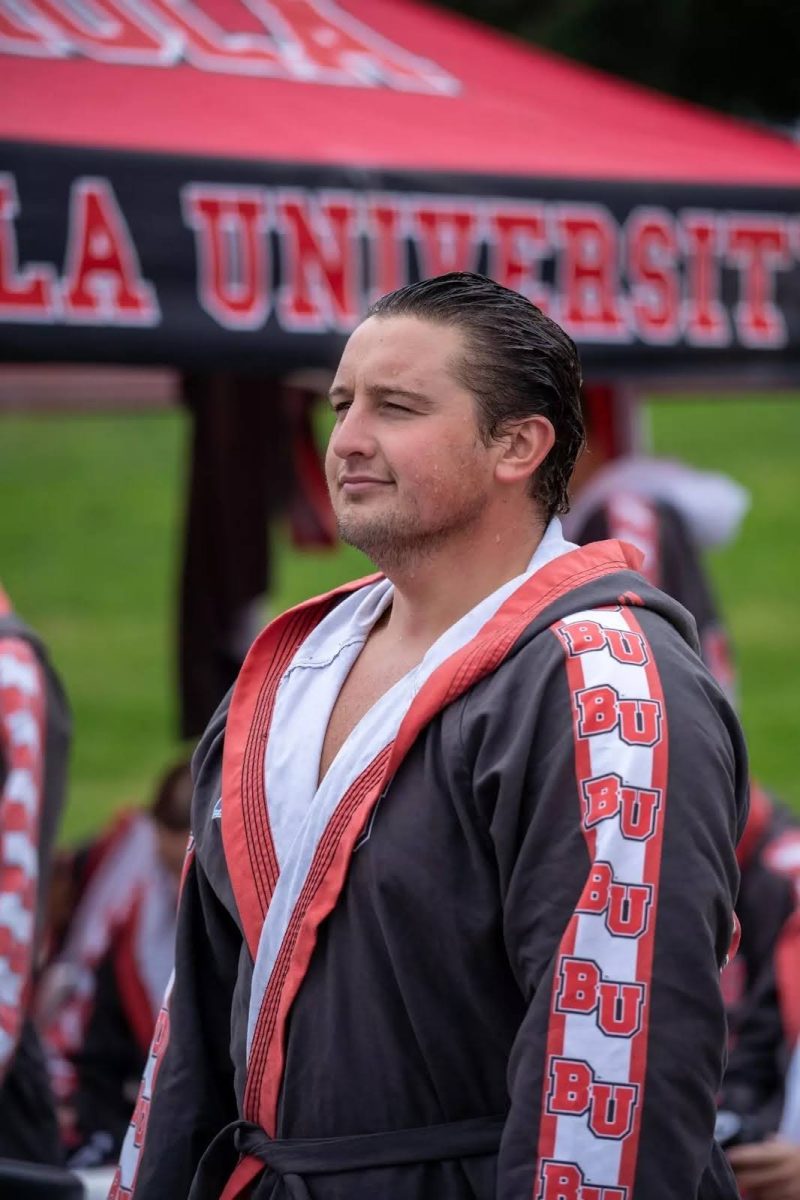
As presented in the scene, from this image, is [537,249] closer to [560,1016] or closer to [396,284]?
[396,284]

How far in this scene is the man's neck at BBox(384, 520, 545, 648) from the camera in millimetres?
1805

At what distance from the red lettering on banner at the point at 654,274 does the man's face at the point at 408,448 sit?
1.86 meters

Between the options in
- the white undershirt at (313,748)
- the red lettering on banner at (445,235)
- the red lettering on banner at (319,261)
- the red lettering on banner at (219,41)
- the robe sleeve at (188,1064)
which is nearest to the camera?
the white undershirt at (313,748)

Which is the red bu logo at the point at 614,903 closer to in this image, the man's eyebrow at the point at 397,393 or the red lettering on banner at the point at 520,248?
the man's eyebrow at the point at 397,393

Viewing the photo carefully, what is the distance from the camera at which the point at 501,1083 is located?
1660 millimetres

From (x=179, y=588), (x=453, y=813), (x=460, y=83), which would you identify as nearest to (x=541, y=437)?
(x=453, y=813)

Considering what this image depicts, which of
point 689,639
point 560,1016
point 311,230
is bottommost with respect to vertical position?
point 560,1016

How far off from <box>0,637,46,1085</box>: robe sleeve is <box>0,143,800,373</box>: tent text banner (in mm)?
607

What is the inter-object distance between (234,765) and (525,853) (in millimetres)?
402

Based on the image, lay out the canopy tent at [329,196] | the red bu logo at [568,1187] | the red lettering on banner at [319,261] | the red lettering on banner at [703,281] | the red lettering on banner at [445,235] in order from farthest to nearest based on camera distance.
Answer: the red lettering on banner at [703,281] → the red lettering on banner at [445,235] → the red lettering on banner at [319,261] → the canopy tent at [329,196] → the red bu logo at [568,1187]

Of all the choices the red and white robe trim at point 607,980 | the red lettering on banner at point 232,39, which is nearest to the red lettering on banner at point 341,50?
the red lettering on banner at point 232,39

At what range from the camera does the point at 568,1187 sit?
1.54 m

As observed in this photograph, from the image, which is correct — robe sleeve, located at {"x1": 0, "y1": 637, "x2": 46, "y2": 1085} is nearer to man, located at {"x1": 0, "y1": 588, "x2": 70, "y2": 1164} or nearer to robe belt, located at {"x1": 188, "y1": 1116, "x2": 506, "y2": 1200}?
man, located at {"x1": 0, "y1": 588, "x2": 70, "y2": 1164}

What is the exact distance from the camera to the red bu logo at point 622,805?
157 cm
